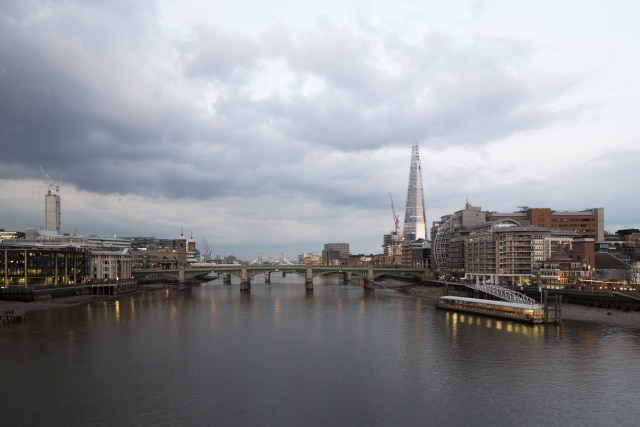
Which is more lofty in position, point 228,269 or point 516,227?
point 516,227

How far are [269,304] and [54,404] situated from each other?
70178 millimetres

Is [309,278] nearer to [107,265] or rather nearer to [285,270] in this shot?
[285,270]

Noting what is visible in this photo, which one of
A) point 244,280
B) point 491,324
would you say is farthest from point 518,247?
point 244,280

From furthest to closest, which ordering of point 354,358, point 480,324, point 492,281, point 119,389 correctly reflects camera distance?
1. point 492,281
2. point 480,324
3. point 354,358
4. point 119,389

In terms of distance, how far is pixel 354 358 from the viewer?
157 ft

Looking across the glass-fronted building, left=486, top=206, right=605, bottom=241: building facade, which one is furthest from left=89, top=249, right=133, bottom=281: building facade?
left=486, top=206, right=605, bottom=241: building facade

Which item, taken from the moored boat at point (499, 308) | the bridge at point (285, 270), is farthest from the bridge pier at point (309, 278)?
the moored boat at point (499, 308)

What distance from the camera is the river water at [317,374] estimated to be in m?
32.0

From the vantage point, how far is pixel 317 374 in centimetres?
4209

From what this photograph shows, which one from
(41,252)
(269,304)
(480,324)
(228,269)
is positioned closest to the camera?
(480,324)

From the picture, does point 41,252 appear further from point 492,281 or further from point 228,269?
point 492,281

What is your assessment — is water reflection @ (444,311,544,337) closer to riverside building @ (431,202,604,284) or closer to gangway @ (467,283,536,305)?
gangway @ (467,283,536,305)

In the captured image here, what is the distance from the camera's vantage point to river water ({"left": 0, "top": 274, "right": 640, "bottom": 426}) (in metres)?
32.0

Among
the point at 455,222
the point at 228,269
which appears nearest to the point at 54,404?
the point at 228,269
